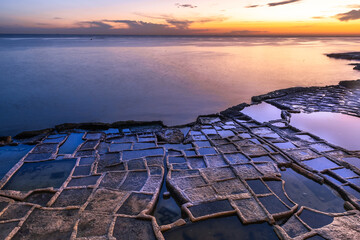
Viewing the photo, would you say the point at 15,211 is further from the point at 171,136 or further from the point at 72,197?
the point at 171,136

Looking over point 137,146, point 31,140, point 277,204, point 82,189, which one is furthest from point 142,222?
point 31,140

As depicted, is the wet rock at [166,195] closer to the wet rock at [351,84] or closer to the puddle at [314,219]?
the puddle at [314,219]

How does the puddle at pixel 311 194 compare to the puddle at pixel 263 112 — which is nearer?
the puddle at pixel 311 194

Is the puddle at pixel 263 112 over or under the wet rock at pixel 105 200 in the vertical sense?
under

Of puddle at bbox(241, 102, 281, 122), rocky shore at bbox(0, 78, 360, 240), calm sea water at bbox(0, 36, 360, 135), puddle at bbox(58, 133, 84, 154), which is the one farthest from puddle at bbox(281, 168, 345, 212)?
puddle at bbox(58, 133, 84, 154)

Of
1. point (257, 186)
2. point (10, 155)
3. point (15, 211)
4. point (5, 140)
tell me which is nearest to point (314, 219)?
point (257, 186)

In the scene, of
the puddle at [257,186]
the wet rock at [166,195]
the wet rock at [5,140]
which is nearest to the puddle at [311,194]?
the puddle at [257,186]

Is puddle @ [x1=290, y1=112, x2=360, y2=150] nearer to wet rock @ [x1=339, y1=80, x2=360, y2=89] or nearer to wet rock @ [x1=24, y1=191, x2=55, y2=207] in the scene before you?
wet rock @ [x1=339, y1=80, x2=360, y2=89]
